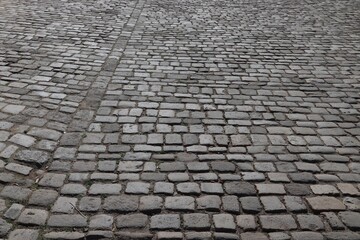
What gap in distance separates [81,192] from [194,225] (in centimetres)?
116

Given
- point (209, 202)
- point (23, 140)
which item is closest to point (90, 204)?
point (209, 202)

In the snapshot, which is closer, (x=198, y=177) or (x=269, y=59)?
(x=198, y=177)

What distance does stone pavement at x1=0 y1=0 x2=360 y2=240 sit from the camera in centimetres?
330

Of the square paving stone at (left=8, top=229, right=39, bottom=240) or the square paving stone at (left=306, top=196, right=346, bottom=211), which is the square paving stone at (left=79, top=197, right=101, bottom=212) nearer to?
the square paving stone at (left=8, top=229, right=39, bottom=240)

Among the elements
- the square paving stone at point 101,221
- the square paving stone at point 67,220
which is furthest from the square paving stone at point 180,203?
the square paving stone at point 67,220

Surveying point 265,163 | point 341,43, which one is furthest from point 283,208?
point 341,43

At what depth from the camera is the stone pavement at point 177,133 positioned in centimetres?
330

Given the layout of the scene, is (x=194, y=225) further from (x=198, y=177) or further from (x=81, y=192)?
(x=81, y=192)

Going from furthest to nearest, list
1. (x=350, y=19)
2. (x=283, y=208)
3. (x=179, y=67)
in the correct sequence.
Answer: (x=350, y=19)
(x=179, y=67)
(x=283, y=208)

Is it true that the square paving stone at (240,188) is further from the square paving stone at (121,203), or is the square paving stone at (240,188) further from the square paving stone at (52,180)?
the square paving stone at (52,180)

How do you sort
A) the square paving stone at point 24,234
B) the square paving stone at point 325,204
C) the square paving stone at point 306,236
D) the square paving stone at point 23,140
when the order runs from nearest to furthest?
the square paving stone at point 24,234, the square paving stone at point 306,236, the square paving stone at point 325,204, the square paving stone at point 23,140

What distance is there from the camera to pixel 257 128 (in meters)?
4.76

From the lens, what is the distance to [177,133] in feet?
15.1

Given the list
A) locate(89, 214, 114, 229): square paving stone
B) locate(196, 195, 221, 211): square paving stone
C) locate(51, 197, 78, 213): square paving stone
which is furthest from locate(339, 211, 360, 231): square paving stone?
locate(51, 197, 78, 213): square paving stone
